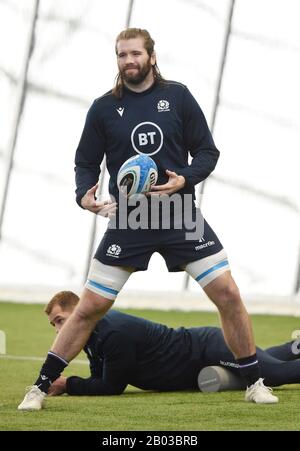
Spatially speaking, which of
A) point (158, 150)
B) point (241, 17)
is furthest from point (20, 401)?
point (241, 17)

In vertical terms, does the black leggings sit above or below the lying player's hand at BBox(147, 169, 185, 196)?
below

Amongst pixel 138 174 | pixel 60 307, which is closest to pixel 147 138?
pixel 138 174

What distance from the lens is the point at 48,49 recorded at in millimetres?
12672

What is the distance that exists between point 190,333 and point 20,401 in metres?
0.83

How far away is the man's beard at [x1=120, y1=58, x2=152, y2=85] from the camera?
183 inches

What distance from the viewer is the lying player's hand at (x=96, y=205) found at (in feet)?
15.1

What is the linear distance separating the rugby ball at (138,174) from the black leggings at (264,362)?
0.94m

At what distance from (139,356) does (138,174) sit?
35.6 inches

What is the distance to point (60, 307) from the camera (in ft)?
16.6

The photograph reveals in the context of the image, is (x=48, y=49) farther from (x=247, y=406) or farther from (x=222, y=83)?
(x=247, y=406)

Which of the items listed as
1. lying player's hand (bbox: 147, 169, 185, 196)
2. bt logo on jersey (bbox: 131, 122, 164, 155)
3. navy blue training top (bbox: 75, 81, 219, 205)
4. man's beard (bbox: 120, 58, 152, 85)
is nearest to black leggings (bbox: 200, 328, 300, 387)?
navy blue training top (bbox: 75, 81, 219, 205)

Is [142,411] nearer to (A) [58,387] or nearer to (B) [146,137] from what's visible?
(A) [58,387]

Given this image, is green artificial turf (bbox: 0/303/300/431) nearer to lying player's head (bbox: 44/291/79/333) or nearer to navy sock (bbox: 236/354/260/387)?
navy sock (bbox: 236/354/260/387)

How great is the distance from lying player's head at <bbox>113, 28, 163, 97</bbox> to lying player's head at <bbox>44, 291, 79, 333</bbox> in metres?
0.95
